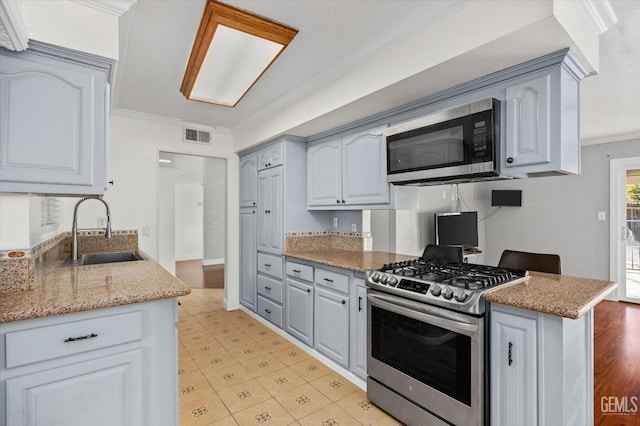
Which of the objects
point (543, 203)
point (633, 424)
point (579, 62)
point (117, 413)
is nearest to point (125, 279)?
point (117, 413)

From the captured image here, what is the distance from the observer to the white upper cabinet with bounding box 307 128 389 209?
2674mm

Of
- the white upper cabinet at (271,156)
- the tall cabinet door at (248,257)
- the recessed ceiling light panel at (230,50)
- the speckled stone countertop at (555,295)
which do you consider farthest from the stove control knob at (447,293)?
the tall cabinet door at (248,257)

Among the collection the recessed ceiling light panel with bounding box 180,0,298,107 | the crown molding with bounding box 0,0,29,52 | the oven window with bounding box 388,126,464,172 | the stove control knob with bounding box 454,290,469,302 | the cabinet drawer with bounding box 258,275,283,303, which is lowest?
the cabinet drawer with bounding box 258,275,283,303

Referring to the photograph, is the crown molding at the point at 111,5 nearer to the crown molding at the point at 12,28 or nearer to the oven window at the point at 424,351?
the crown molding at the point at 12,28

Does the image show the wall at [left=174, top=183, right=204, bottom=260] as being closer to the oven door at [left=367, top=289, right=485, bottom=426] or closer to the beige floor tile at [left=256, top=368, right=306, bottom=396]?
the beige floor tile at [left=256, top=368, right=306, bottom=396]

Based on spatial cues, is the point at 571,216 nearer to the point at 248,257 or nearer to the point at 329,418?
the point at 248,257

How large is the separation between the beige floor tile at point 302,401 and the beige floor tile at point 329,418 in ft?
0.13

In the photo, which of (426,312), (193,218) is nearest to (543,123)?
(426,312)

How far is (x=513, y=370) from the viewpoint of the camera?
61.2 inches

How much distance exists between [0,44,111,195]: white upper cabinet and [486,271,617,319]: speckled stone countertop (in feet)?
7.16

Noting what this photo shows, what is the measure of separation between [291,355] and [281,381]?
455 millimetres

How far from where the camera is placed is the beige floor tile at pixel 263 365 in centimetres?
264

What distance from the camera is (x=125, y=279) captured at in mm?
1821

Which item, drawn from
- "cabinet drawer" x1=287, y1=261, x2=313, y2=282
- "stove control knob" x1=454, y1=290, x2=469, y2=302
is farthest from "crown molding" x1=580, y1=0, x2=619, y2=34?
"cabinet drawer" x1=287, y1=261, x2=313, y2=282
